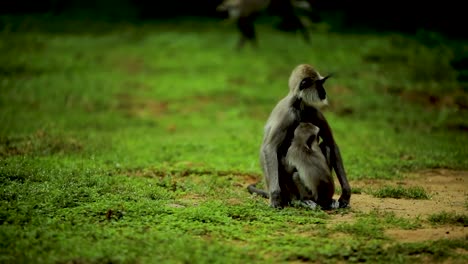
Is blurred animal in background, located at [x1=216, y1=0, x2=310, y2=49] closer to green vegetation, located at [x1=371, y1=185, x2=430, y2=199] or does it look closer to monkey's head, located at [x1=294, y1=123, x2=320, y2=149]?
monkey's head, located at [x1=294, y1=123, x2=320, y2=149]

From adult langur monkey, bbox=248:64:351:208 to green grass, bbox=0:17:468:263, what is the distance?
345 mm

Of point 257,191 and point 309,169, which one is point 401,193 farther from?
point 257,191

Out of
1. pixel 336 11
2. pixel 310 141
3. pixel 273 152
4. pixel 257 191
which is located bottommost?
pixel 257 191

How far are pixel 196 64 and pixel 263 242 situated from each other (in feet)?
49.3

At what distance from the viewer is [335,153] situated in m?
7.62

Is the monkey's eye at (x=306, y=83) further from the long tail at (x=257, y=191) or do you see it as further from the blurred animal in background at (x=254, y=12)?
the long tail at (x=257, y=191)

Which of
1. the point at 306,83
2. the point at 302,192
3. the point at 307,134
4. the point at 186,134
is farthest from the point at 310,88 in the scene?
the point at 186,134

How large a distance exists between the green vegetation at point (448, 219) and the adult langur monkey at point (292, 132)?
3.53 feet

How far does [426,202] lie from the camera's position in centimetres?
755

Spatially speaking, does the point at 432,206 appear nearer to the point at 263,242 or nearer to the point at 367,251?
the point at 367,251

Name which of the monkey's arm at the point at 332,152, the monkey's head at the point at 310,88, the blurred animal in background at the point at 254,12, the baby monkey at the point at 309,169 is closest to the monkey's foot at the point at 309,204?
the baby monkey at the point at 309,169

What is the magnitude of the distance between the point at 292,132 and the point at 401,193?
172 cm

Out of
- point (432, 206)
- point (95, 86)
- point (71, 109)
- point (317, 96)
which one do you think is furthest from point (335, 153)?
point (95, 86)

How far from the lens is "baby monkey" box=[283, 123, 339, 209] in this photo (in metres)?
7.14
